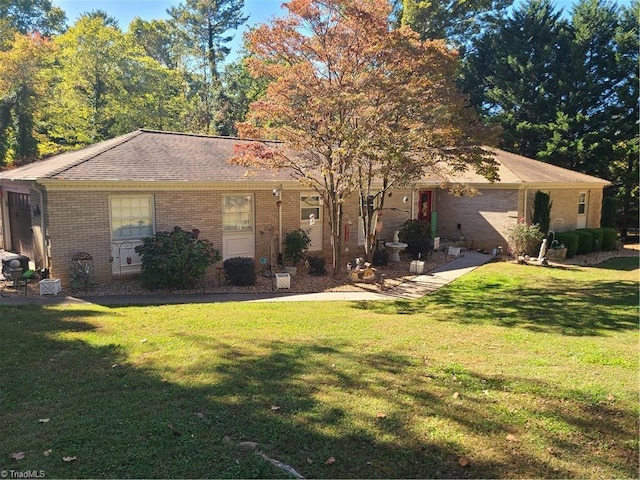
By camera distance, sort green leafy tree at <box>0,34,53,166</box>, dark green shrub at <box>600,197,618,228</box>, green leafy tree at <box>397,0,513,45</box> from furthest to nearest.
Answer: green leafy tree at <box>397,0,513,45</box>
green leafy tree at <box>0,34,53,166</box>
dark green shrub at <box>600,197,618,228</box>

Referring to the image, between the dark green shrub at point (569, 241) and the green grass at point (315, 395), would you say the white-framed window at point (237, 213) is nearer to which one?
the green grass at point (315, 395)

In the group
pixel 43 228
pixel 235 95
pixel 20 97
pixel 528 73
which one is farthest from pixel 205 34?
pixel 43 228

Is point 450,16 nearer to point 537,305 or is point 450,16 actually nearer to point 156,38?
point 537,305

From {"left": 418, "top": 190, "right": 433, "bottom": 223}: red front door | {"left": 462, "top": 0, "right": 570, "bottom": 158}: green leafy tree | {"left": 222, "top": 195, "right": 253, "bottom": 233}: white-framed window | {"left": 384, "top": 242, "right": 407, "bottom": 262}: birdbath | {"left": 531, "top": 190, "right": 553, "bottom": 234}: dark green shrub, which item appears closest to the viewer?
{"left": 222, "top": 195, "right": 253, "bottom": 233}: white-framed window

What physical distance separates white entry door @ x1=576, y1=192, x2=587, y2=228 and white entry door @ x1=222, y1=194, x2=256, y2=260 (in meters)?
16.1

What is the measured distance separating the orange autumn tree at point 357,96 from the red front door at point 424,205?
24.8ft

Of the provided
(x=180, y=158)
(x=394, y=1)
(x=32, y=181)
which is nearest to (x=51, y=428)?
(x=32, y=181)

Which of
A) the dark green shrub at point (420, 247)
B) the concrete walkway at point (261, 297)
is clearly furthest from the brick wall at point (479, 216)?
the concrete walkway at point (261, 297)

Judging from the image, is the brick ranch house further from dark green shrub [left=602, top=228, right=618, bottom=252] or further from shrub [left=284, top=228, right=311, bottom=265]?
dark green shrub [left=602, top=228, right=618, bottom=252]

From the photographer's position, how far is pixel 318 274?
13930mm

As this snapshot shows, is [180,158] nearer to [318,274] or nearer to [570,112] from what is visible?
[318,274]

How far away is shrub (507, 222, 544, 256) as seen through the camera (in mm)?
17094

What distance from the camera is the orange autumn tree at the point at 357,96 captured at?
426 inches

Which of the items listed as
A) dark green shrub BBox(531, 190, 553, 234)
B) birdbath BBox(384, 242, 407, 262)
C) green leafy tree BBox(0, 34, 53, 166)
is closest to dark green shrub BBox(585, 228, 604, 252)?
dark green shrub BBox(531, 190, 553, 234)
